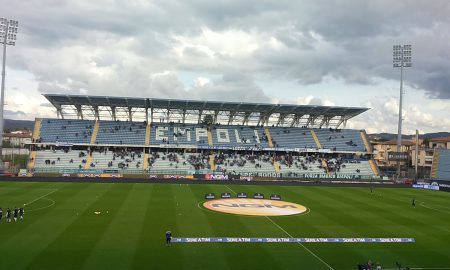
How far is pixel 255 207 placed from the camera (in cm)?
4356

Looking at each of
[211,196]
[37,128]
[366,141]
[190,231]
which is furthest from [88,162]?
[366,141]

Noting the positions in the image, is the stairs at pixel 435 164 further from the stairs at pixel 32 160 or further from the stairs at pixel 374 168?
the stairs at pixel 32 160

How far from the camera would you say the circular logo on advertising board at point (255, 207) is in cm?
4044

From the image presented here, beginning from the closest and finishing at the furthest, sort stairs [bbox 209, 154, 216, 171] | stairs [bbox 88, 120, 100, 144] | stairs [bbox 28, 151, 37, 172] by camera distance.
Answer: stairs [bbox 28, 151, 37, 172] → stairs [bbox 209, 154, 216, 171] → stairs [bbox 88, 120, 100, 144]

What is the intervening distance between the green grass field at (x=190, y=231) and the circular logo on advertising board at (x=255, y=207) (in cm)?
160

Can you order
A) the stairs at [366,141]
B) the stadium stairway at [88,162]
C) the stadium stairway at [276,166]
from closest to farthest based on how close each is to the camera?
the stadium stairway at [88,162]
the stadium stairway at [276,166]
the stairs at [366,141]

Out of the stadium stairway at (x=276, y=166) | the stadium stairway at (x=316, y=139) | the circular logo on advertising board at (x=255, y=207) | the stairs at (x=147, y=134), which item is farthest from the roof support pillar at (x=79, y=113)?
the stadium stairway at (x=316, y=139)

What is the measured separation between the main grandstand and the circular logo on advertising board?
76.9 feet

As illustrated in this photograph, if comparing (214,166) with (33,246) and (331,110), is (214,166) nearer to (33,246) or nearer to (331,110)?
(331,110)

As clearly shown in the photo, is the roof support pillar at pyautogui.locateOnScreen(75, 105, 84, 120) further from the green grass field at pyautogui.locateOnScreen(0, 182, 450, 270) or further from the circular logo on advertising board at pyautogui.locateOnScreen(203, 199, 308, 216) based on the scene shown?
the circular logo on advertising board at pyautogui.locateOnScreen(203, 199, 308, 216)

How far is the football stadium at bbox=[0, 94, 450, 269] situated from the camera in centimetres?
2566

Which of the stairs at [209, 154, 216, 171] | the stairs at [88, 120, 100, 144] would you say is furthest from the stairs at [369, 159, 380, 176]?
the stairs at [88, 120, 100, 144]

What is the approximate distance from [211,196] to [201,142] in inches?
1469

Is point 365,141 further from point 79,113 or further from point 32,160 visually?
point 32,160
